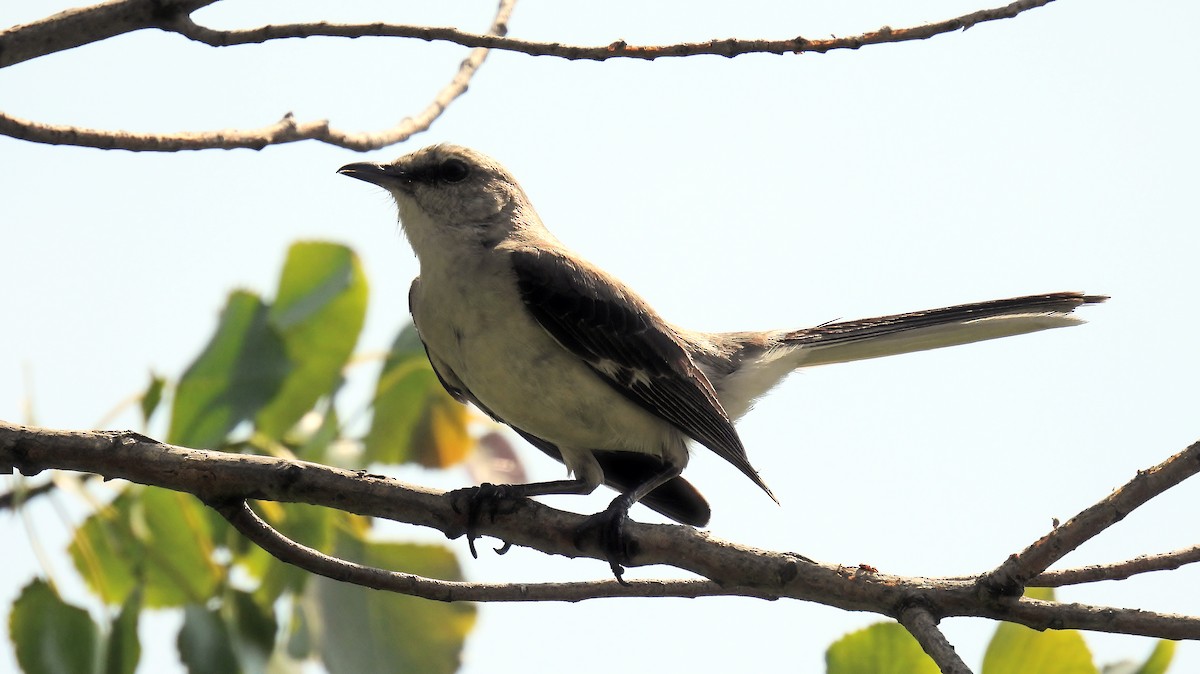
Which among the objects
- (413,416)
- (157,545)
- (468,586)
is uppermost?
(413,416)

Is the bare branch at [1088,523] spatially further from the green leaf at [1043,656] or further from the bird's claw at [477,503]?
the bird's claw at [477,503]

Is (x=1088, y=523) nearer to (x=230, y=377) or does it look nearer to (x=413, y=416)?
(x=413, y=416)

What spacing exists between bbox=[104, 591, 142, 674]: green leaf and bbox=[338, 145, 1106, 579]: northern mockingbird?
109 centimetres

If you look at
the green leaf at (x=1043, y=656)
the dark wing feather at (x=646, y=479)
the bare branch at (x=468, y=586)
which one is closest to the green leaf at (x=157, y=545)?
the bare branch at (x=468, y=586)

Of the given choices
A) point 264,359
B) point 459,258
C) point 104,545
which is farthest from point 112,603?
point 459,258

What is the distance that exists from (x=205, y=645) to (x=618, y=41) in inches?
86.3

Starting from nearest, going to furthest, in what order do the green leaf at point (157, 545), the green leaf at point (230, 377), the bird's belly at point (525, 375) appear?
1. the green leaf at point (157, 545)
2. the green leaf at point (230, 377)
3. the bird's belly at point (525, 375)

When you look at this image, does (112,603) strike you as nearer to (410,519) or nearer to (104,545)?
(104,545)

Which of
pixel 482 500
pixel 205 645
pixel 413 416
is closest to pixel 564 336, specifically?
pixel 413 416

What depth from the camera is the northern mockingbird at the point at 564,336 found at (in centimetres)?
427

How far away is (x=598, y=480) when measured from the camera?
475 cm

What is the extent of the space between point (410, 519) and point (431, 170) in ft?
6.98

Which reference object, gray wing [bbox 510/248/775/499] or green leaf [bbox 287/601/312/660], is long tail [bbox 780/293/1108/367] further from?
green leaf [bbox 287/601/312/660]

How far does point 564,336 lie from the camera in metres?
4.34
